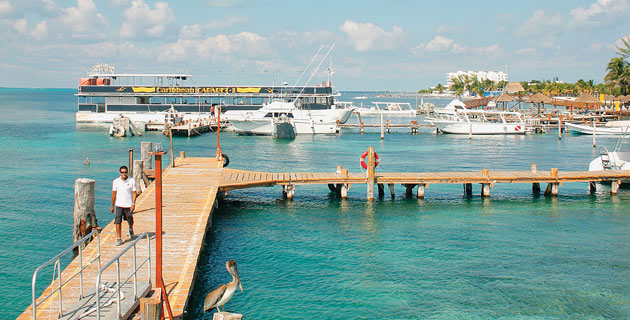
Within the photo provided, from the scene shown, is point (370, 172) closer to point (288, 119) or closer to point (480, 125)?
point (288, 119)

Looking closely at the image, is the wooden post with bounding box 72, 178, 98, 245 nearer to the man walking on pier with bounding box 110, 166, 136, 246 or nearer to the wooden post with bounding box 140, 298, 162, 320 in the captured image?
the man walking on pier with bounding box 110, 166, 136, 246

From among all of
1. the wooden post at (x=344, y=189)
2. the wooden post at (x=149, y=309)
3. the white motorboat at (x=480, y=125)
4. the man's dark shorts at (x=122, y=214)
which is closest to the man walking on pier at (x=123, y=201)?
the man's dark shorts at (x=122, y=214)

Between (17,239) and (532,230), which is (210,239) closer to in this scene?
(17,239)

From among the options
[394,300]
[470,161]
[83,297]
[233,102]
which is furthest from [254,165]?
[233,102]

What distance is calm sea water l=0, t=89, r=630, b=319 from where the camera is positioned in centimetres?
1549

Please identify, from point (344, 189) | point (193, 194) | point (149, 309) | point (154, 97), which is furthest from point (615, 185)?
point (154, 97)

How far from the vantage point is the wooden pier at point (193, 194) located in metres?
13.6

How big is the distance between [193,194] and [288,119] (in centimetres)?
4720

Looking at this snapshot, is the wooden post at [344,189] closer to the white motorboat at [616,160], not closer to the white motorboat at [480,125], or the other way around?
the white motorboat at [616,160]

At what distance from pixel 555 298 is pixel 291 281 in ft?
23.9

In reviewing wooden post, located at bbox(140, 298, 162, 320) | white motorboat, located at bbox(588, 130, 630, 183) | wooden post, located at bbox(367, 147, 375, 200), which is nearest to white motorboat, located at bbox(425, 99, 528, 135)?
white motorboat, located at bbox(588, 130, 630, 183)

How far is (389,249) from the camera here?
20438 mm

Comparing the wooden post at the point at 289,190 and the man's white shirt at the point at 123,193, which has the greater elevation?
the man's white shirt at the point at 123,193

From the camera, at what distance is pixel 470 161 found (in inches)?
1816
